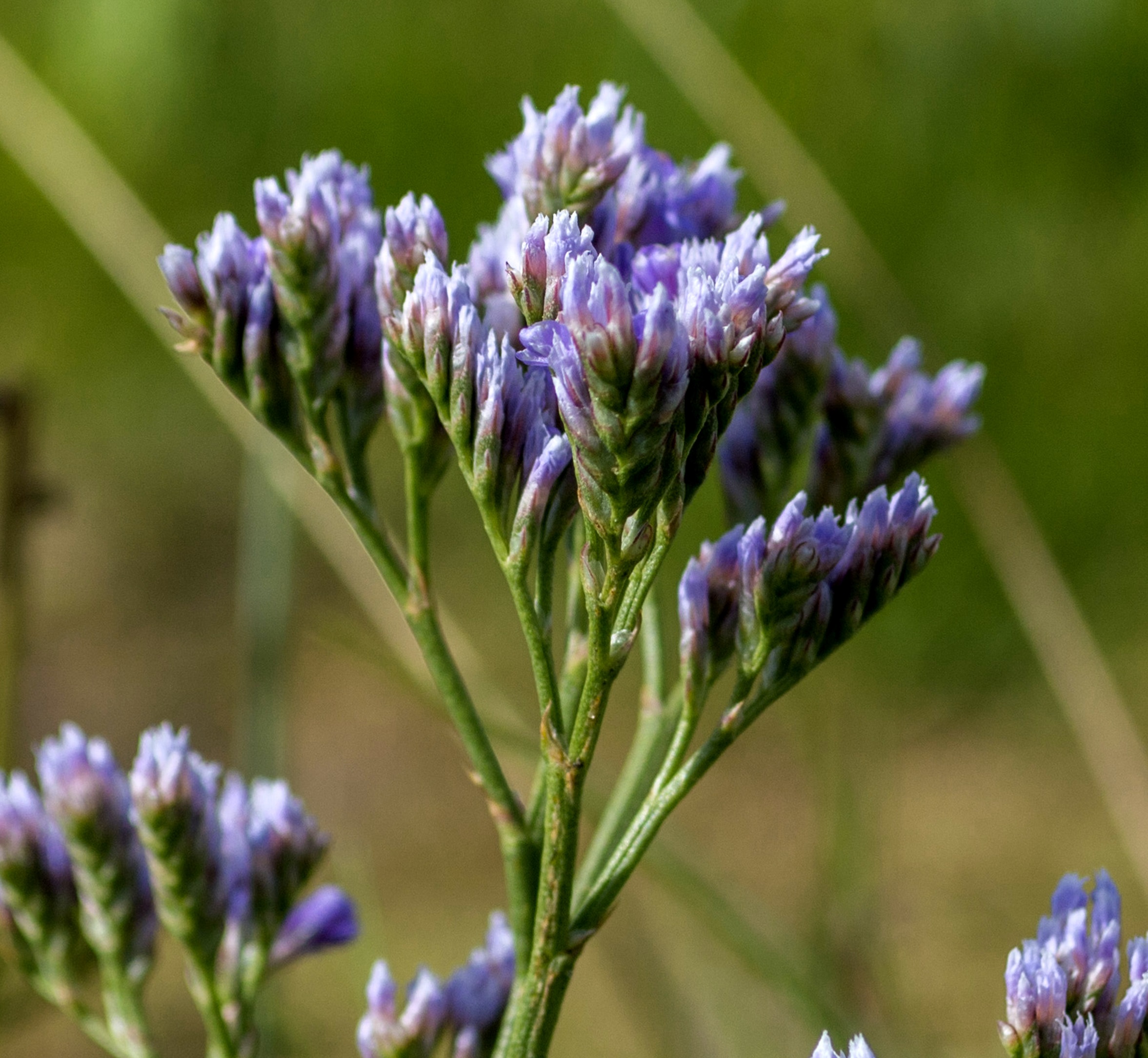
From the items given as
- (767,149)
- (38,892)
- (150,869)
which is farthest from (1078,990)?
(767,149)

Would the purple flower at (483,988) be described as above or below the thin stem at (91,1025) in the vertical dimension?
below

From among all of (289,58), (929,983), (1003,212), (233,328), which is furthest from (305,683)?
(233,328)

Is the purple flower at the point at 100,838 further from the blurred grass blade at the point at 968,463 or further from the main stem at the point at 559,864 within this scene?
the blurred grass blade at the point at 968,463

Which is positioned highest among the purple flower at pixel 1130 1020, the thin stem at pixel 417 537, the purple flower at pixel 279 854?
the thin stem at pixel 417 537

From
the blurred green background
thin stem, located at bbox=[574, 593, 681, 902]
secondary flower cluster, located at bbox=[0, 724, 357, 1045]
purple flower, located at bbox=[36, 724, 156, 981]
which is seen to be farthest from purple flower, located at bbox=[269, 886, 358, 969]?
the blurred green background

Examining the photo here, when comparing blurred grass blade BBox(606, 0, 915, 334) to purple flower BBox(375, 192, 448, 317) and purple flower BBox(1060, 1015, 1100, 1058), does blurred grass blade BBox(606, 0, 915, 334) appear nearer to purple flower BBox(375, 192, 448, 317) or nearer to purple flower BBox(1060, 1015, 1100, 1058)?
purple flower BBox(375, 192, 448, 317)

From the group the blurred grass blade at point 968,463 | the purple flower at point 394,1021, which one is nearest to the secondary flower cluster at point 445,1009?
the purple flower at point 394,1021

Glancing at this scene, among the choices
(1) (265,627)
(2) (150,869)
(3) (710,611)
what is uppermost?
(1) (265,627)

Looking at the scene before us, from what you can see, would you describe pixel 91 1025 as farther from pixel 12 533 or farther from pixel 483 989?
pixel 12 533
